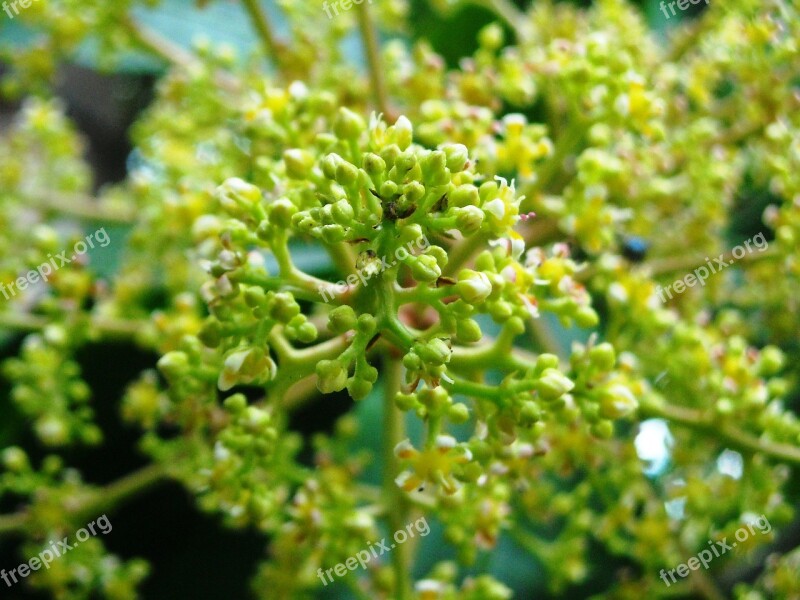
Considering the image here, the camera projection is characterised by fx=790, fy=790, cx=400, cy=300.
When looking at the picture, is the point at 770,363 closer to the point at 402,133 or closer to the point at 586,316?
the point at 586,316

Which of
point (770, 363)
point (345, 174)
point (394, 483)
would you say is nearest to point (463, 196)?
point (345, 174)

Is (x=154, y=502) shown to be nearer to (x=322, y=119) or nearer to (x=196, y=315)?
(x=196, y=315)

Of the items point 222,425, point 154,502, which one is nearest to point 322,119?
point 222,425

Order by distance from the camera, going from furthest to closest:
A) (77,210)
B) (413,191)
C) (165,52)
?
(77,210)
(165,52)
(413,191)

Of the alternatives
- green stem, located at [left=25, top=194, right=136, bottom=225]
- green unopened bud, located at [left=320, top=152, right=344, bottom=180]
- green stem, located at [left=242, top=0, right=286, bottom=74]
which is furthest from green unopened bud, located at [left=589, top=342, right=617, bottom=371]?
green stem, located at [left=25, top=194, right=136, bottom=225]

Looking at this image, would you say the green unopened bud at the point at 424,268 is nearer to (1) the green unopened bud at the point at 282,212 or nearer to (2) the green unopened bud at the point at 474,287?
(2) the green unopened bud at the point at 474,287

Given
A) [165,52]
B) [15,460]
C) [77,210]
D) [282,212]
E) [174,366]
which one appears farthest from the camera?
[77,210]

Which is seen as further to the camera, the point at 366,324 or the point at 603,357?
the point at 603,357
